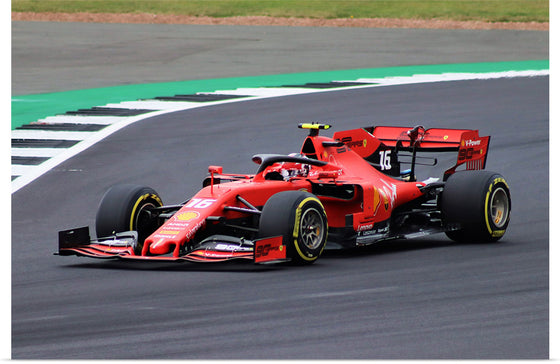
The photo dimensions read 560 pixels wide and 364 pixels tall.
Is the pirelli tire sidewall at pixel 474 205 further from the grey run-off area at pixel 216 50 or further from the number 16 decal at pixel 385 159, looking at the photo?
the grey run-off area at pixel 216 50

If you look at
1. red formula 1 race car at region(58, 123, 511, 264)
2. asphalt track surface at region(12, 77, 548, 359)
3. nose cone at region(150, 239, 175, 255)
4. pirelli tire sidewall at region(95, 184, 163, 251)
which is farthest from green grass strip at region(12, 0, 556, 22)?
nose cone at region(150, 239, 175, 255)

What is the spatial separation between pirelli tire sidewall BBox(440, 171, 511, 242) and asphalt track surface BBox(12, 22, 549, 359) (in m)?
0.17

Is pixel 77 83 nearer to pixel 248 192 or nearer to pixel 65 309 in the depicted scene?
pixel 248 192

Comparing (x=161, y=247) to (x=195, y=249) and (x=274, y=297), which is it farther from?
(x=274, y=297)

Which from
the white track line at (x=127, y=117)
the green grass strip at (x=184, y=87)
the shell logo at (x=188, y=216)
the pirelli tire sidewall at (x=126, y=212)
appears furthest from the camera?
the green grass strip at (x=184, y=87)

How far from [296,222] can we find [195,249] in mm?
1005

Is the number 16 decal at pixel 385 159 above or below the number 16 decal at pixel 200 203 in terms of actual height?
above

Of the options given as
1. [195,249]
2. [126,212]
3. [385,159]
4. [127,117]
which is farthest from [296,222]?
[127,117]

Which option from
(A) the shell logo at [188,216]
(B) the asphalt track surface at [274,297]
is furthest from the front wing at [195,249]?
(A) the shell logo at [188,216]

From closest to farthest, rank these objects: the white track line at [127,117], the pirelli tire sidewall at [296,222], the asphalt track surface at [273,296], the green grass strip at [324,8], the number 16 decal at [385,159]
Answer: the asphalt track surface at [273,296], the pirelli tire sidewall at [296,222], the number 16 decal at [385,159], the white track line at [127,117], the green grass strip at [324,8]

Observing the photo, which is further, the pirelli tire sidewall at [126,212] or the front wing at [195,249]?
the pirelli tire sidewall at [126,212]

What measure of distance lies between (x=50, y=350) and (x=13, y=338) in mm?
528

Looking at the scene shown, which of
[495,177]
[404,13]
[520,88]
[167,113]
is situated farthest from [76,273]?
[404,13]

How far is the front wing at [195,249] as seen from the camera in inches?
380
